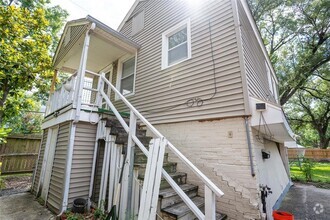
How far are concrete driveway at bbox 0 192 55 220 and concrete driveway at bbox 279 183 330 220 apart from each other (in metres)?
6.16

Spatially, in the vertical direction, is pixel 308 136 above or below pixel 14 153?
above

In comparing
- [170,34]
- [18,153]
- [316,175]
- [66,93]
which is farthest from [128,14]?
[316,175]

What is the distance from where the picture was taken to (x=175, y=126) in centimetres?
488

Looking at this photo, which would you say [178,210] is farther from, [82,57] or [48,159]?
[48,159]

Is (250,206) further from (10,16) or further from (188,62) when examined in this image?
(10,16)

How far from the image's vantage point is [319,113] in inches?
954

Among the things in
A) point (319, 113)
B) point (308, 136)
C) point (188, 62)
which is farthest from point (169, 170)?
point (308, 136)

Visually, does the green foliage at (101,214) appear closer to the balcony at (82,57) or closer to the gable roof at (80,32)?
the balcony at (82,57)

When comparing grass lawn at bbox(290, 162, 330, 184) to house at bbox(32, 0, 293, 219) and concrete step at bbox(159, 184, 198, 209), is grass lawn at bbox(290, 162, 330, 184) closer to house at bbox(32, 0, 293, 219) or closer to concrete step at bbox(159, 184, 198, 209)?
house at bbox(32, 0, 293, 219)

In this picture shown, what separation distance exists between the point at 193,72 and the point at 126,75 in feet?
11.9

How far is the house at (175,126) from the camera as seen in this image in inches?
127

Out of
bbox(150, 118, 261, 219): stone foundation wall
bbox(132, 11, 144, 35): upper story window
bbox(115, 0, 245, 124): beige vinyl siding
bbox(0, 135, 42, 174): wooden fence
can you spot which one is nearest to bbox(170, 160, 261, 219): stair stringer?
bbox(150, 118, 261, 219): stone foundation wall

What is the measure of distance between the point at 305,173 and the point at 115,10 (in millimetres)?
12831

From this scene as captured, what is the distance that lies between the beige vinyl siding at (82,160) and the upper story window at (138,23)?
4734 mm
